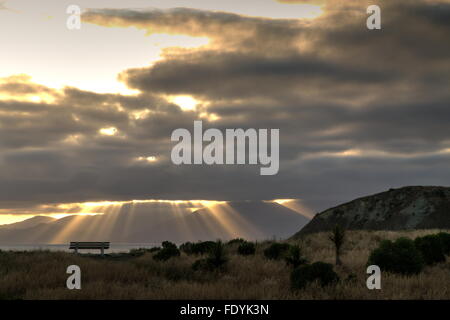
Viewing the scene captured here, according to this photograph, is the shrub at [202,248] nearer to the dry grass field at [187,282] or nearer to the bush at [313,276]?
the dry grass field at [187,282]

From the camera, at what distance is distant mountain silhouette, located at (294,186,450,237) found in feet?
248

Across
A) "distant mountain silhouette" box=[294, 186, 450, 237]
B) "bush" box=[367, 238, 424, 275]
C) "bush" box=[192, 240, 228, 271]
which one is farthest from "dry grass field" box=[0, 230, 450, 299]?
"distant mountain silhouette" box=[294, 186, 450, 237]

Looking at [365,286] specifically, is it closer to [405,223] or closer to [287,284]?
[287,284]

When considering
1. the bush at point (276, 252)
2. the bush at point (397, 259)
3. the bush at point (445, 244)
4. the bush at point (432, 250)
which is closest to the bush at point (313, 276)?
the bush at point (397, 259)

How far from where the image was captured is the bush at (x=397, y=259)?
20266 mm

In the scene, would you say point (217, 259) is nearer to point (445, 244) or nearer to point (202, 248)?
point (202, 248)

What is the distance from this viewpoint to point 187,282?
18234mm

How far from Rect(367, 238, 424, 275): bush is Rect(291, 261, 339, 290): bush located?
4.79 m

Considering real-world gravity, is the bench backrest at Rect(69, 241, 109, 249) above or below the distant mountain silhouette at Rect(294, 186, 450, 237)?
below

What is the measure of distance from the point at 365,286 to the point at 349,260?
29.8 feet

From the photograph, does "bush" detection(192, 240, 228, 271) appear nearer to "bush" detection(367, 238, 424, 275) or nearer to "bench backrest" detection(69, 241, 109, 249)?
"bush" detection(367, 238, 424, 275)
